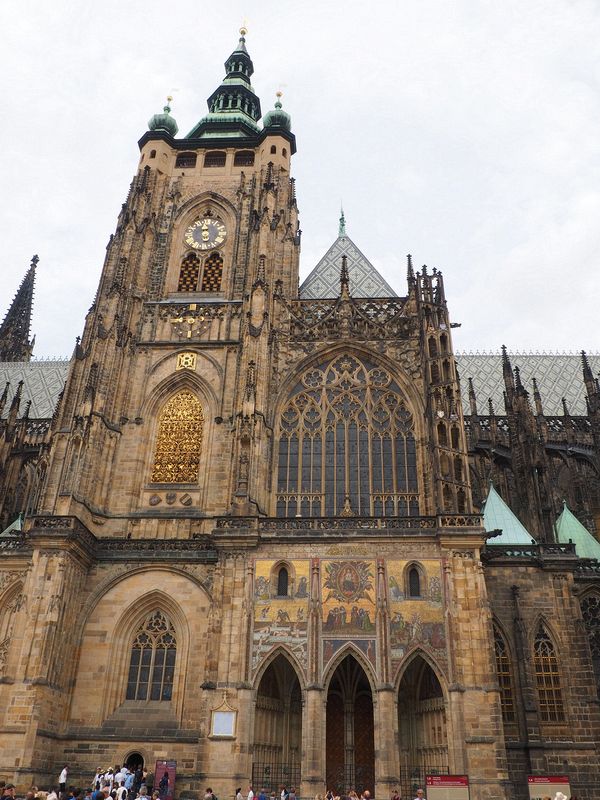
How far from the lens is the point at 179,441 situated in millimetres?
26859

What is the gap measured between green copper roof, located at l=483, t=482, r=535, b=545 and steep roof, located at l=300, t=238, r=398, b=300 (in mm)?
10274

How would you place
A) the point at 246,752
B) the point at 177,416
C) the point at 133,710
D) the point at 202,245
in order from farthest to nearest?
the point at 202,245 < the point at 177,416 < the point at 133,710 < the point at 246,752

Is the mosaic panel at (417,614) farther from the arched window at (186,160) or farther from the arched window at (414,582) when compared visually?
the arched window at (186,160)

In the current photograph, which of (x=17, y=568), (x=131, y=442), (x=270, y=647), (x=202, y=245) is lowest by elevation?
(x=270, y=647)

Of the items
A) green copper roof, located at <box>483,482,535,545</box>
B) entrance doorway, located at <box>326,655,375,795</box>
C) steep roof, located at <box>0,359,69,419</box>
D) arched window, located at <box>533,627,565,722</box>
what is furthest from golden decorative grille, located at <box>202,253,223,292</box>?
arched window, located at <box>533,627,565,722</box>

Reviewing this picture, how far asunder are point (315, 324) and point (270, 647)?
43.6 ft

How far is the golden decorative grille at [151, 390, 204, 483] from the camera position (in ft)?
86.1

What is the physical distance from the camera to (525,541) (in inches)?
985

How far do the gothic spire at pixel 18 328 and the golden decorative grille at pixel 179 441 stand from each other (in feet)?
95.6

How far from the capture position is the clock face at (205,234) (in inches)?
1268

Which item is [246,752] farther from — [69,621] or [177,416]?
[177,416]

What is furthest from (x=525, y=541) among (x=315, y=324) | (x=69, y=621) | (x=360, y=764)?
(x=69, y=621)

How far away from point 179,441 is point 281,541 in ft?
23.6

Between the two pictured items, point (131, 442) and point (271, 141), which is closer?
point (131, 442)
